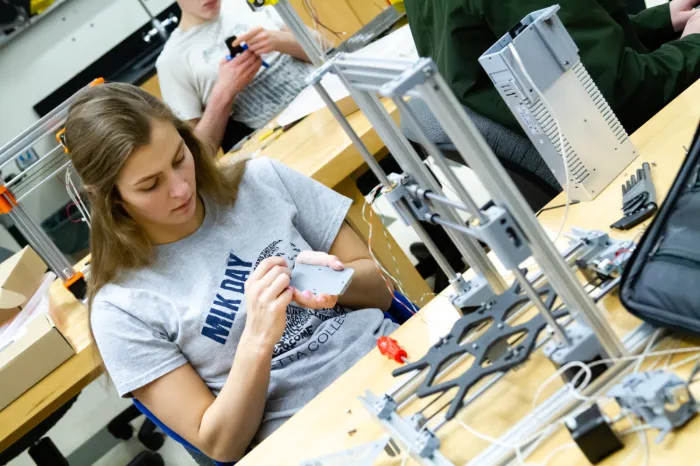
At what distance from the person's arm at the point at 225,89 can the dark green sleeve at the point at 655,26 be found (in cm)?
140

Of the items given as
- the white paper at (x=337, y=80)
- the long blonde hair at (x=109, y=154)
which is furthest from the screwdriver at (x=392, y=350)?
the white paper at (x=337, y=80)

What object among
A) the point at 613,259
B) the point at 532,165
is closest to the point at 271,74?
the point at 532,165

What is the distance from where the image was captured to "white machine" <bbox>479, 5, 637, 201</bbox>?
1101 millimetres

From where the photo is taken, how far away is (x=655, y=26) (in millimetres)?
1696

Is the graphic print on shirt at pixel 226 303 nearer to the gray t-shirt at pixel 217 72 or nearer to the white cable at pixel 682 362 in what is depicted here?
the white cable at pixel 682 362

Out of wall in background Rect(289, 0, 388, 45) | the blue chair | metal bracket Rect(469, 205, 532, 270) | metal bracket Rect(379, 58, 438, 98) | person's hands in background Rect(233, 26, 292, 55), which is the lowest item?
the blue chair

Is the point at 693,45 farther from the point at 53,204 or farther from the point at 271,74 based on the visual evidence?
the point at 53,204

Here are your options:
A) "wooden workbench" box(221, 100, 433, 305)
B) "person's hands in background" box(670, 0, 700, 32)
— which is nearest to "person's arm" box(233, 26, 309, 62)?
"wooden workbench" box(221, 100, 433, 305)

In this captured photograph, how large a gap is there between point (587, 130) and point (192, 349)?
2.67 feet

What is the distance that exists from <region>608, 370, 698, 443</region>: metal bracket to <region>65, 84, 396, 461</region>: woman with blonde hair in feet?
1.82

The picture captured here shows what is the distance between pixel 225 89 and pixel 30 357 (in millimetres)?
1263

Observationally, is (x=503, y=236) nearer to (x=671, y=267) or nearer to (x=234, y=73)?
(x=671, y=267)

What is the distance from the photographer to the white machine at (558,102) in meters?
1.10

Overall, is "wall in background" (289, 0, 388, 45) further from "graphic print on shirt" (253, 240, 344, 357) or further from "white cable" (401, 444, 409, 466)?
"white cable" (401, 444, 409, 466)
